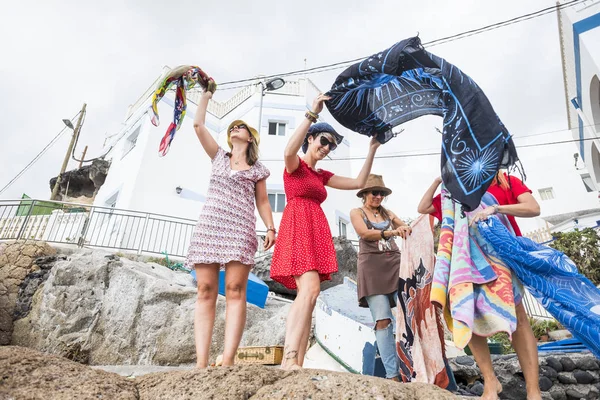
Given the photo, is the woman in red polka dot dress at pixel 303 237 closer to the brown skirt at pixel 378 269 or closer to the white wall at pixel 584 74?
the brown skirt at pixel 378 269

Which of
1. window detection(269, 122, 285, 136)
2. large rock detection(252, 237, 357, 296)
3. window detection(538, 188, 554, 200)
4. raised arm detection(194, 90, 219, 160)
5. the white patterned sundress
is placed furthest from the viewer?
window detection(538, 188, 554, 200)

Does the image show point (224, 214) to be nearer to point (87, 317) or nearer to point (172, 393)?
point (172, 393)

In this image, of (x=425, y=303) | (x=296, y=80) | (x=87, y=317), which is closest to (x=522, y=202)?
(x=425, y=303)

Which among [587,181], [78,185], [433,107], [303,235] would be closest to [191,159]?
[78,185]

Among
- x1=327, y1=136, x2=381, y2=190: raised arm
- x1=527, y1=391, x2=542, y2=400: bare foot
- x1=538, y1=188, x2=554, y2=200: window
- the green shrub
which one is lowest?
x1=527, y1=391, x2=542, y2=400: bare foot

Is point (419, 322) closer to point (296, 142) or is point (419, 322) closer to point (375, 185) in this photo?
point (375, 185)

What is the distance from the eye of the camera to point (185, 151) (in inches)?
612

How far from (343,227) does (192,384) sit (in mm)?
14092

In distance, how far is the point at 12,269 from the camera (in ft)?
23.9

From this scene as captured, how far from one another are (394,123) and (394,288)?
4.69 ft

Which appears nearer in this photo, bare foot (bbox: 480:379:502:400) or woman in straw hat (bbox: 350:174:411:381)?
bare foot (bbox: 480:379:502:400)

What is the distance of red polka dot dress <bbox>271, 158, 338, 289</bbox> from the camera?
2496 millimetres

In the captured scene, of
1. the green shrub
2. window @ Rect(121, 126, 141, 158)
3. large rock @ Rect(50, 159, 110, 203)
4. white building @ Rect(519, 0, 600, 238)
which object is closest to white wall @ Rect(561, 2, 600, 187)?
white building @ Rect(519, 0, 600, 238)

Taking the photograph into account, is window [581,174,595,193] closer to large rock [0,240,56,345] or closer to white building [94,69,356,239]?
white building [94,69,356,239]
